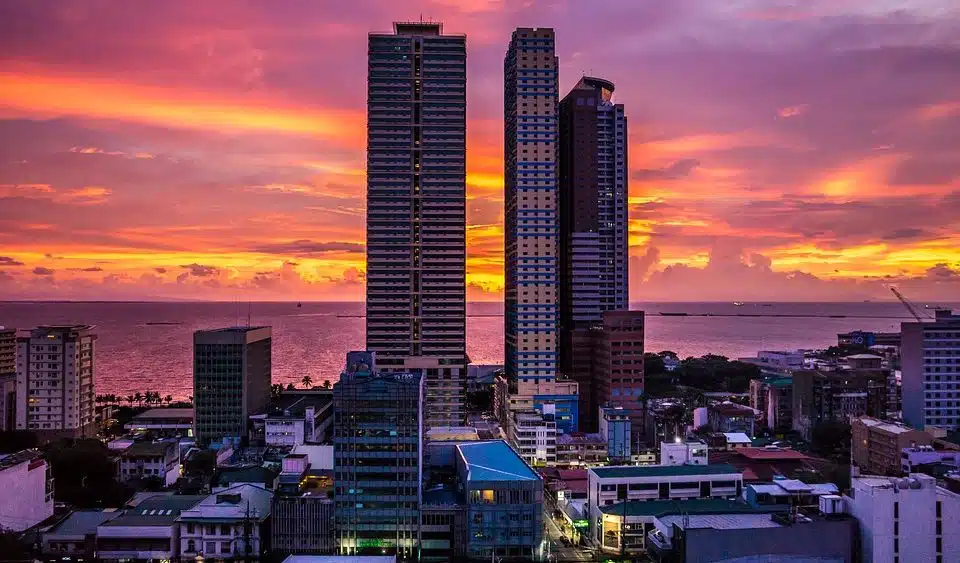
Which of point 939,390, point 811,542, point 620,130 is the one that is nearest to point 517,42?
point 620,130

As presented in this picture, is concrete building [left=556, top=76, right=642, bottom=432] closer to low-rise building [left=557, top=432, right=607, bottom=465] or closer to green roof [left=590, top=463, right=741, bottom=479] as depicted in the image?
low-rise building [left=557, top=432, right=607, bottom=465]

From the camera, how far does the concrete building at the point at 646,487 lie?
3603 centimetres

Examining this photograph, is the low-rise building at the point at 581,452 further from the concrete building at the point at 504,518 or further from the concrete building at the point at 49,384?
the concrete building at the point at 49,384

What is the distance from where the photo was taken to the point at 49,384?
55719 millimetres

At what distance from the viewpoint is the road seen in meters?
33.9

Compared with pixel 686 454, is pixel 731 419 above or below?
below

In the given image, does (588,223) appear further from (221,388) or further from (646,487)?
(646,487)

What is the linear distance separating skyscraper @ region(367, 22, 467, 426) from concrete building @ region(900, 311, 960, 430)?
35.6m

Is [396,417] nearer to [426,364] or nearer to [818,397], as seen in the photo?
[426,364]

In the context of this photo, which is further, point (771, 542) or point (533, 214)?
point (533, 214)

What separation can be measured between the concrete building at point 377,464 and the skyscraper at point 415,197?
98.1 ft

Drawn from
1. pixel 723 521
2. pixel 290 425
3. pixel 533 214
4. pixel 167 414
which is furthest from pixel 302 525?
pixel 533 214

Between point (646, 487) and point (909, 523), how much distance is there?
12.2 meters

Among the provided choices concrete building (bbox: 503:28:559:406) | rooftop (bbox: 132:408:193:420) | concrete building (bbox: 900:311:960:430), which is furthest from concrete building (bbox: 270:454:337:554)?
concrete building (bbox: 900:311:960:430)
